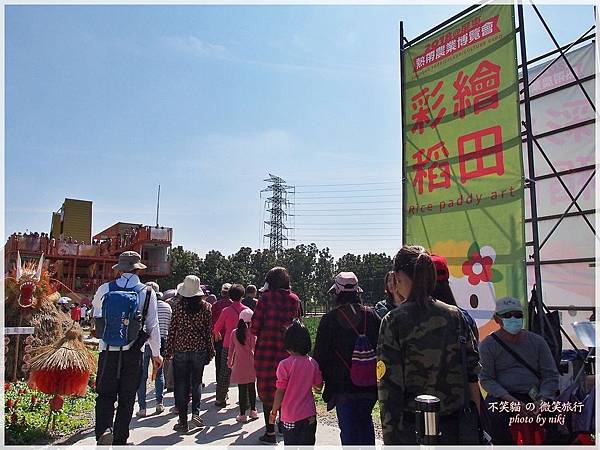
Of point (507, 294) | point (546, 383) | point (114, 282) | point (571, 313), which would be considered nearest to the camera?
point (546, 383)

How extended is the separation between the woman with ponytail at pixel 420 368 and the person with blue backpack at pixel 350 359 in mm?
937

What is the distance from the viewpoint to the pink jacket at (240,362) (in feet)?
17.9

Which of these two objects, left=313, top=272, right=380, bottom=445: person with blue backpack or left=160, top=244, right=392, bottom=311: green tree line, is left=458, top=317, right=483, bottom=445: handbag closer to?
left=313, top=272, right=380, bottom=445: person with blue backpack

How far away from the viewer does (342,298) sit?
359cm

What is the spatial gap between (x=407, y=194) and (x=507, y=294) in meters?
1.96

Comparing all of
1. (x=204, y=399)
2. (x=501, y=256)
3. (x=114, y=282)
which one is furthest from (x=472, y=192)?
(x=204, y=399)

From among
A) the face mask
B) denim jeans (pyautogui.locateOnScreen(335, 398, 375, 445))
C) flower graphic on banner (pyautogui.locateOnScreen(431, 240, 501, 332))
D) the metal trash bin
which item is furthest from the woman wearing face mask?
the metal trash bin

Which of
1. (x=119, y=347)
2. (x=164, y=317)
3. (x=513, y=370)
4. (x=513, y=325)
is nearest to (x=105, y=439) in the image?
(x=119, y=347)

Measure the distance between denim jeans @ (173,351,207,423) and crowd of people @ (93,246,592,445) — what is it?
0.01m

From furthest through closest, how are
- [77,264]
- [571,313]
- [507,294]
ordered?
1. [77,264]
2. [571,313]
3. [507,294]

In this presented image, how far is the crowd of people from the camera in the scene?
2.34 metres

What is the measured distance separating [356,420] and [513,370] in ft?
4.12

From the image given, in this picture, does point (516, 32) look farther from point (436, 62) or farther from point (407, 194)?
point (407, 194)

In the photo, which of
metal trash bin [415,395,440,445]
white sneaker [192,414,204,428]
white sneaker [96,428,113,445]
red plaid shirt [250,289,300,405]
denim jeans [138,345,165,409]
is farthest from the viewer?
denim jeans [138,345,165,409]
